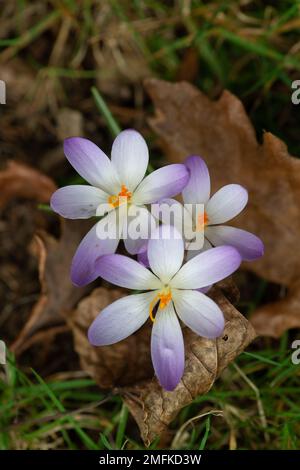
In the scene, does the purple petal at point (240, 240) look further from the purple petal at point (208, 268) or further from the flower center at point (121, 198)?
the flower center at point (121, 198)

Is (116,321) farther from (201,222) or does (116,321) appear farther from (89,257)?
(201,222)

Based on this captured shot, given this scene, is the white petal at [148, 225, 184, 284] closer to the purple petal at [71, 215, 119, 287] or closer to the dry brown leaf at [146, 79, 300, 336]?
the purple petal at [71, 215, 119, 287]

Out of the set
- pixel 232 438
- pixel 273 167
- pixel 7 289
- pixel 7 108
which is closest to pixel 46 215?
pixel 7 289

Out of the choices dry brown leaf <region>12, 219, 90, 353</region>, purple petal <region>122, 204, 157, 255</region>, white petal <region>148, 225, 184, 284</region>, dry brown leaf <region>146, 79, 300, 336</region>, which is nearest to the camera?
white petal <region>148, 225, 184, 284</region>

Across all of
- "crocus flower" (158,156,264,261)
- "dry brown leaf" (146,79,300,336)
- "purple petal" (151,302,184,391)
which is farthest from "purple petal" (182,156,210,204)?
"dry brown leaf" (146,79,300,336)

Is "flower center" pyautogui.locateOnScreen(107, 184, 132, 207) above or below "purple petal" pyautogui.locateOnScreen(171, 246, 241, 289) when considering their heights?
above

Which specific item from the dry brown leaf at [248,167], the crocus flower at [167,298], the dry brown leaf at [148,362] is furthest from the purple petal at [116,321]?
the dry brown leaf at [248,167]

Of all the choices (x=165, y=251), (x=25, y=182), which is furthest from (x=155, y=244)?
(x=25, y=182)
